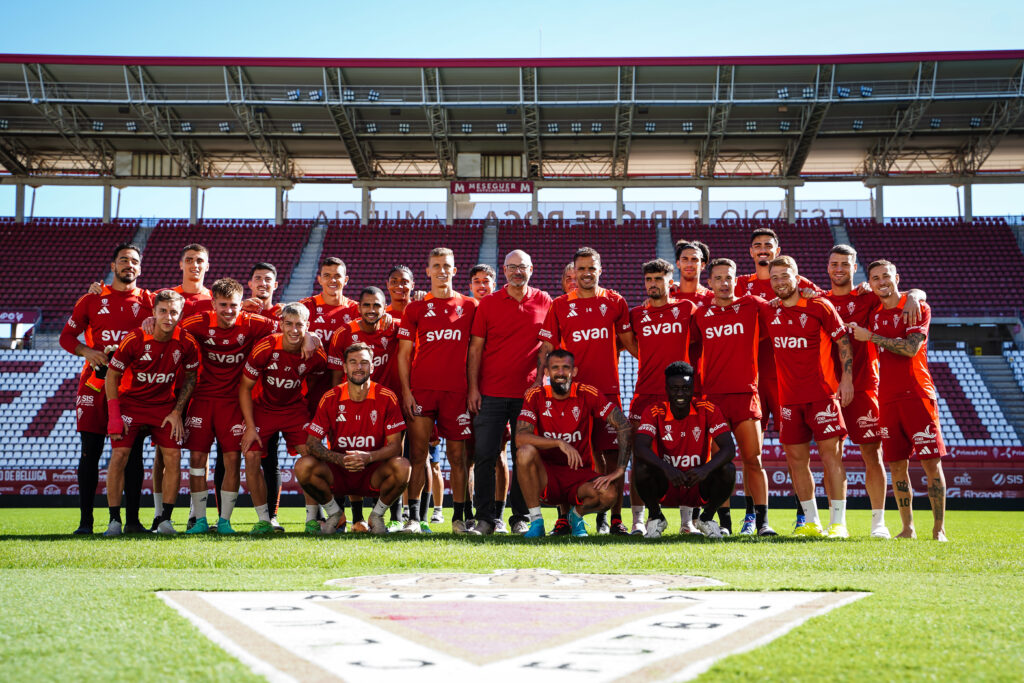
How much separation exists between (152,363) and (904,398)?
626 cm

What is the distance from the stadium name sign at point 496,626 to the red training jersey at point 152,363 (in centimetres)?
Result: 377

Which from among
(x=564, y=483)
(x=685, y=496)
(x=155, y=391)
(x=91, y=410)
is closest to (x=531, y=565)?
(x=564, y=483)

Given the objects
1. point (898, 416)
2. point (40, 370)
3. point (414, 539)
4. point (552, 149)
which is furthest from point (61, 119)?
point (898, 416)

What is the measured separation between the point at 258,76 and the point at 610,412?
21.0 meters

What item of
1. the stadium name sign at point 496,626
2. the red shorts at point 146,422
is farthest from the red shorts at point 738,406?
the red shorts at point 146,422

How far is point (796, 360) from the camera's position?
711cm

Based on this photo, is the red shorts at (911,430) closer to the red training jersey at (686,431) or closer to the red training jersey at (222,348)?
the red training jersey at (686,431)

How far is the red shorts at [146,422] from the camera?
7023mm

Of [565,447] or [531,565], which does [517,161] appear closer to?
[565,447]

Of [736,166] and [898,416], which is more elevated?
[736,166]

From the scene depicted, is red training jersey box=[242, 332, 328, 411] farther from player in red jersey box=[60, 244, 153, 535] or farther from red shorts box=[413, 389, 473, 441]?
player in red jersey box=[60, 244, 153, 535]

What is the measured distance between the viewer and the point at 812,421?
23.1 ft

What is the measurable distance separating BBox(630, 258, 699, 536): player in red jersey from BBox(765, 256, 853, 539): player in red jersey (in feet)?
2.71

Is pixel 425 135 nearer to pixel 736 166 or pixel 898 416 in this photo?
pixel 736 166
